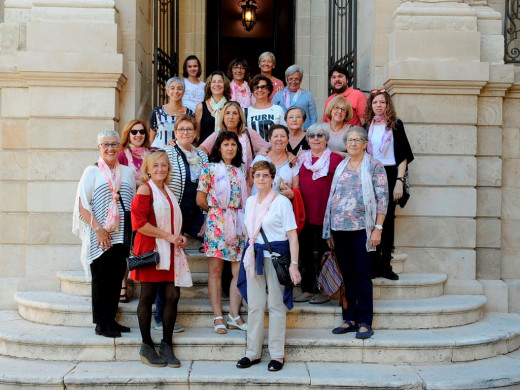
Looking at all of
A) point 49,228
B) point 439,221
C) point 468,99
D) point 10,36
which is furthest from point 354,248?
point 10,36

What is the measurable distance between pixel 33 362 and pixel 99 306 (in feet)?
2.61

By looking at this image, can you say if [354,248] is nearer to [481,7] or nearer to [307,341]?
[307,341]

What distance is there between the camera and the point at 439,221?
8273mm

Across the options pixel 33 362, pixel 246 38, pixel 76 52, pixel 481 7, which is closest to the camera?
pixel 33 362

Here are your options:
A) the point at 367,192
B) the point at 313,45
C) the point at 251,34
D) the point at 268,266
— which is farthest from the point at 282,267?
the point at 251,34

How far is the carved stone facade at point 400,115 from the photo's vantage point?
812cm

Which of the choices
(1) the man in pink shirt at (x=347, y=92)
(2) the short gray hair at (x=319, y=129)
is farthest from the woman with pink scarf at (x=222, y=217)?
(1) the man in pink shirt at (x=347, y=92)

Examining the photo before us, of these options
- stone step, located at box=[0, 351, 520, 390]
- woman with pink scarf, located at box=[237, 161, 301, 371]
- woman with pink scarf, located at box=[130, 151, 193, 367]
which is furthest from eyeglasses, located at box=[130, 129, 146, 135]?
stone step, located at box=[0, 351, 520, 390]

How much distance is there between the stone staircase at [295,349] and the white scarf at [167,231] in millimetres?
670

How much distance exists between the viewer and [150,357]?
19.8ft

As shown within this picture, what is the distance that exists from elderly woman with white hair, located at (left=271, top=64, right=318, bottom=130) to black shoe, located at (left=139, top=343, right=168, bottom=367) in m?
3.47

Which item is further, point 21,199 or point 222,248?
point 21,199

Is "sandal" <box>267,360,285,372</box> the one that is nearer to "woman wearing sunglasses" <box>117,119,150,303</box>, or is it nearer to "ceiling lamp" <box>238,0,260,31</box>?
"woman wearing sunglasses" <box>117,119,150,303</box>

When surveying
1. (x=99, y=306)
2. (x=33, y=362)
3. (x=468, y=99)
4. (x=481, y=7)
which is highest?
(x=481, y=7)
